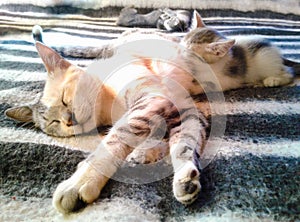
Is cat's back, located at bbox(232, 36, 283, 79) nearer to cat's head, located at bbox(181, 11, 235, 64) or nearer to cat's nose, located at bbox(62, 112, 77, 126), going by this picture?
cat's head, located at bbox(181, 11, 235, 64)

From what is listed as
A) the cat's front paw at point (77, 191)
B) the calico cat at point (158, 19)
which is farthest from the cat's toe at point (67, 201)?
the calico cat at point (158, 19)

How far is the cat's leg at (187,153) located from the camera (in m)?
0.57

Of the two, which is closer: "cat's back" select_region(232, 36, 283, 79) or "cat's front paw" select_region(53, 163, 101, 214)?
"cat's front paw" select_region(53, 163, 101, 214)

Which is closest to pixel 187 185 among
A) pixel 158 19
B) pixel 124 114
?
pixel 124 114

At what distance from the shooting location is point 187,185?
0.57m

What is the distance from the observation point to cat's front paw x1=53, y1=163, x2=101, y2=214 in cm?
56

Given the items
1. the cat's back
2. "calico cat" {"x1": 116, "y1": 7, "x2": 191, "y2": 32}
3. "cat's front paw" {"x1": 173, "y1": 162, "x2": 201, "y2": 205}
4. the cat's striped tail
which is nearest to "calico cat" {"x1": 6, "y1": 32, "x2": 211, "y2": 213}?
"cat's front paw" {"x1": 173, "y1": 162, "x2": 201, "y2": 205}

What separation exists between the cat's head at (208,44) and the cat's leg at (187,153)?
236 millimetres

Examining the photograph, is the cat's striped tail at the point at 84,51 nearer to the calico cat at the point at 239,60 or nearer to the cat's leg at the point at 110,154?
the calico cat at the point at 239,60

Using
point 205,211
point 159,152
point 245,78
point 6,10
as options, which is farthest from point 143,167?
point 6,10

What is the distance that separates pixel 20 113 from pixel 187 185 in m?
0.48

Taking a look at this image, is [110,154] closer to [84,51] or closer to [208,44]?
[208,44]

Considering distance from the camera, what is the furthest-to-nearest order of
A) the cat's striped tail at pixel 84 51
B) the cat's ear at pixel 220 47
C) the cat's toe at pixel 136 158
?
1. the cat's striped tail at pixel 84 51
2. the cat's ear at pixel 220 47
3. the cat's toe at pixel 136 158

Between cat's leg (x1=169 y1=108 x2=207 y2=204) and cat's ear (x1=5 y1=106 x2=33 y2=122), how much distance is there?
36cm
